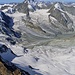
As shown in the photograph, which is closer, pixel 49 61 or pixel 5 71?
pixel 5 71

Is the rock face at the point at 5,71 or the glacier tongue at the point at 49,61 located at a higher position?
the rock face at the point at 5,71

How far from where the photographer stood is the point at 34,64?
452ft

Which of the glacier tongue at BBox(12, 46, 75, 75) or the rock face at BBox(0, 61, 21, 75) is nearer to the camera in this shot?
the rock face at BBox(0, 61, 21, 75)

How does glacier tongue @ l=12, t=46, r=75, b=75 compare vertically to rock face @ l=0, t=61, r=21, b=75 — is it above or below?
below

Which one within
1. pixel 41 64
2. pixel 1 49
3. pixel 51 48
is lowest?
pixel 51 48

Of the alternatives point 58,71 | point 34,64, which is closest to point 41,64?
point 34,64

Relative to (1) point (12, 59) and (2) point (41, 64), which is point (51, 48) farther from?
(1) point (12, 59)

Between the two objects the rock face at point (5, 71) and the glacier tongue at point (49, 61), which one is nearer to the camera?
the rock face at point (5, 71)

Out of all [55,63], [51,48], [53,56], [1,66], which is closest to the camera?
[1,66]

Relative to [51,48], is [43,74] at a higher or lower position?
higher

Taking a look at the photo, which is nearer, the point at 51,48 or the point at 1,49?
the point at 1,49

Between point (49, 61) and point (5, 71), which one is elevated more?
point (5, 71)

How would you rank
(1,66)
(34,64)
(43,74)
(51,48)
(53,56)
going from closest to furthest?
(1,66)
(43,74)
(34,64)
(53,56)
(51,48)

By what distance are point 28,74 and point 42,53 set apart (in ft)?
248
